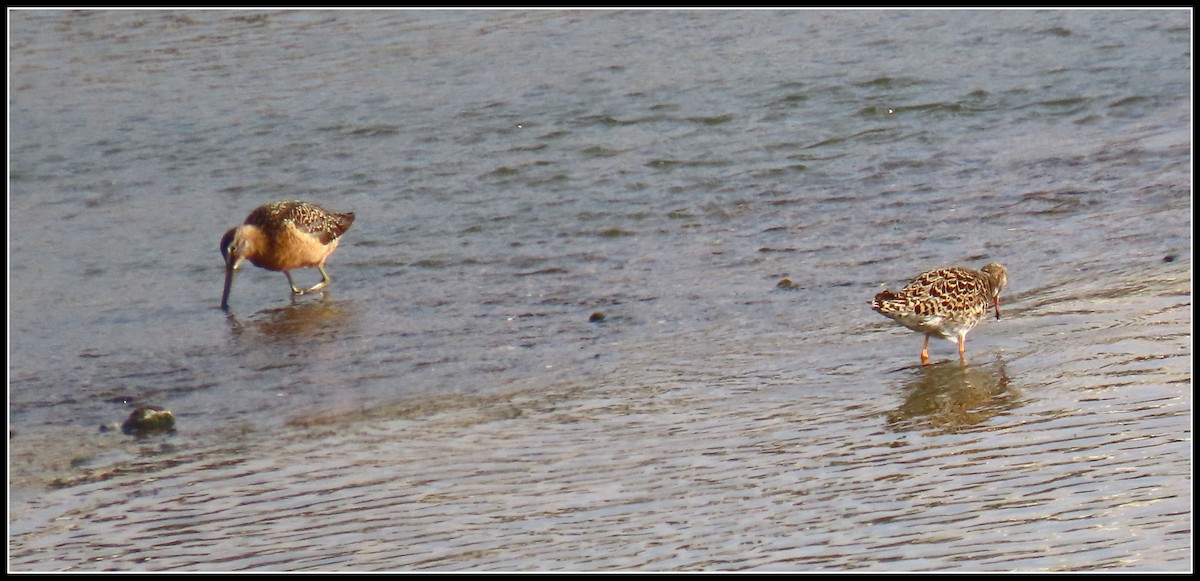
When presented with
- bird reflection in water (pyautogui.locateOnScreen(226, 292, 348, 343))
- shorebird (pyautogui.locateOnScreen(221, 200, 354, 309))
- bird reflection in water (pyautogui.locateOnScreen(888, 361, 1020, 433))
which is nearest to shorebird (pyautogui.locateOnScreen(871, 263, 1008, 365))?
bird reflection in water (pyautogui.locateOnScreen(888, 361, 1020, 433))

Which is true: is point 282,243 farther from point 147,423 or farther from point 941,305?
point 941,305

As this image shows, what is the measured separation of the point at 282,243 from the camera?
11.4 meters

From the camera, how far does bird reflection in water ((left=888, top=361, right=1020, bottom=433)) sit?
288 inches

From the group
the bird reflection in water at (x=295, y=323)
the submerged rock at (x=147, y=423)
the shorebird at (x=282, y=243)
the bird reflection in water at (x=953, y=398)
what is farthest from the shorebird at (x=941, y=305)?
the shorebird at (x=282, y=243)

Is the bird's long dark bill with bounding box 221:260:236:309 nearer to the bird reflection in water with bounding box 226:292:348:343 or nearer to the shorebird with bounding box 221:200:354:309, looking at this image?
the shorebird with bounding box 221:200:354:309

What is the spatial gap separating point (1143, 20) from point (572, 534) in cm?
1315

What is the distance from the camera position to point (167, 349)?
9.88 m

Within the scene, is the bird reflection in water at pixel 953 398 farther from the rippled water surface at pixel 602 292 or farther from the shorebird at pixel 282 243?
the shorebird at pixel 282 243

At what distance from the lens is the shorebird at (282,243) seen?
445 inches

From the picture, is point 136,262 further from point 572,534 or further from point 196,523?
point 572,534

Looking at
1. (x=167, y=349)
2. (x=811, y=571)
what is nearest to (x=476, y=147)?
(x=167, y=349)

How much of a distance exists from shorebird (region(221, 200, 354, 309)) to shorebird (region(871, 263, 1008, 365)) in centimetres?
455

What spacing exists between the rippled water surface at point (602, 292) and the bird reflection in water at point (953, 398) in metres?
0.04

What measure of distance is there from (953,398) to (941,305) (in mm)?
708
